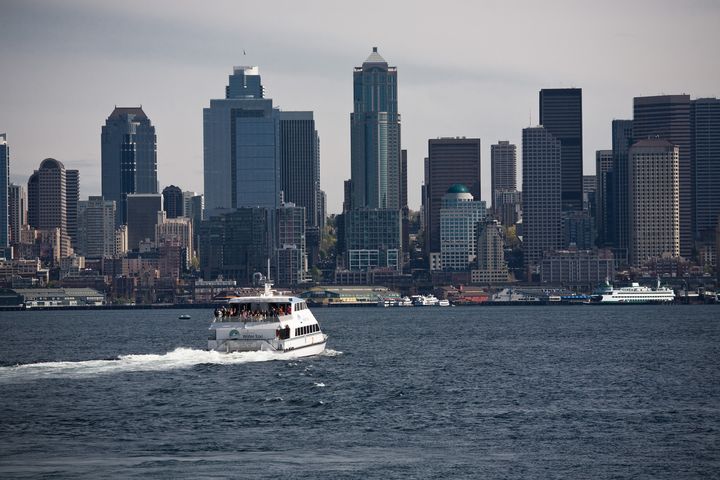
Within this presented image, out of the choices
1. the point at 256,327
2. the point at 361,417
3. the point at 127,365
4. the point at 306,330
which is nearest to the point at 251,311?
the point at 256,327

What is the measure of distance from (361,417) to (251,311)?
2908cm

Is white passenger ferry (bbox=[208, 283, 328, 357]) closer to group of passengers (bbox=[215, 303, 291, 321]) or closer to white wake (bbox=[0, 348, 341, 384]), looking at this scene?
group of passengers (bbox=[215, 303, 291, 321])

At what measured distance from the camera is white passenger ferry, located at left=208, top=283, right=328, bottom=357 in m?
105

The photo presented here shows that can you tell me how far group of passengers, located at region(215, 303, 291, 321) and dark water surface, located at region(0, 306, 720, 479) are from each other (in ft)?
9.75

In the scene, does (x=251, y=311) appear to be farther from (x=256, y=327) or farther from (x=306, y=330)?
(x=306, y=330)

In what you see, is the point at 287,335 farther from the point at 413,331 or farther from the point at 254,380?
the point at 413,331

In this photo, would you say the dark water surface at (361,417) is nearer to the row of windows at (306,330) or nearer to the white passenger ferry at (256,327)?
the white passenger ferry at (256,327)

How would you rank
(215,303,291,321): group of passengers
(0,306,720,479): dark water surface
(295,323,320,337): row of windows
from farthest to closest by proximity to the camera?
1. (295,323,320,337): row of windows
2. (215,303,291,321): group of passengers
3. (0,306,720,479): dark water surface

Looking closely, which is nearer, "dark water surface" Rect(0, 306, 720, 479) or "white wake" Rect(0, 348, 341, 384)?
"dark water surface" Rect(0, 306, 720, 479)

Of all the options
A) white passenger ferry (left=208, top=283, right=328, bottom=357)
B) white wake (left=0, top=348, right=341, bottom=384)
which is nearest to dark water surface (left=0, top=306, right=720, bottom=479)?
white wake (left=0, top=348, right=341, bottom=384)

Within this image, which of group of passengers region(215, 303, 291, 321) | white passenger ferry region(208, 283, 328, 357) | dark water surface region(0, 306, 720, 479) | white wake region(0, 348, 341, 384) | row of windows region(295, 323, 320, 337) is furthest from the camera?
row of windows region(295, 323, 320, 337)

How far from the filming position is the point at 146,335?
187 metres

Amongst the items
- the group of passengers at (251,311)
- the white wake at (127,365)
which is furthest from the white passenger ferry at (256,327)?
the white wake at (127,365)

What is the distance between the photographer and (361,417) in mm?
79500
